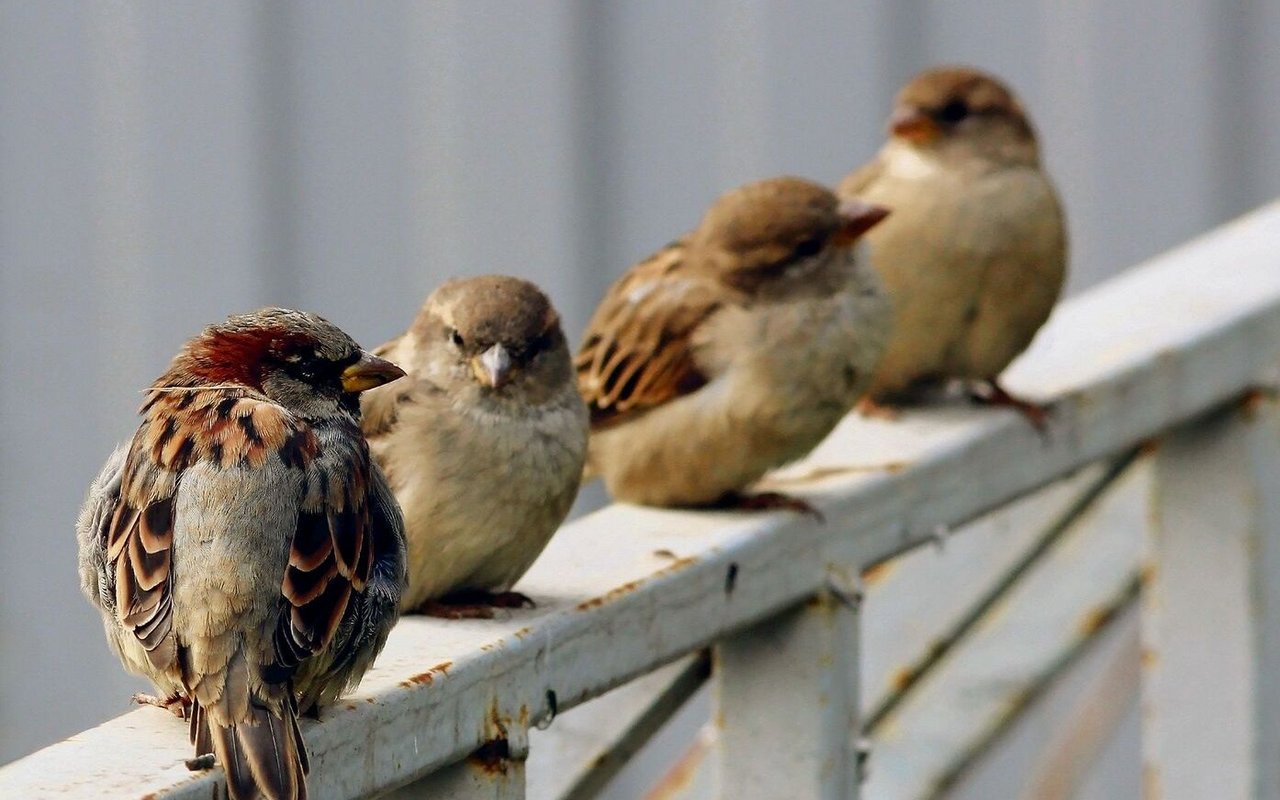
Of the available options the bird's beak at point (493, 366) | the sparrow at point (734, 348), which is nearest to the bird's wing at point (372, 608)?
the bird's beak at point (493, 366)

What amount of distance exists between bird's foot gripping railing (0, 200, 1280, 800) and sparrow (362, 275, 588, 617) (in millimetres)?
69

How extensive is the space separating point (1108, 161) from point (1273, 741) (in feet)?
6.61

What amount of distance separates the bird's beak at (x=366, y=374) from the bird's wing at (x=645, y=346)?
0.88m

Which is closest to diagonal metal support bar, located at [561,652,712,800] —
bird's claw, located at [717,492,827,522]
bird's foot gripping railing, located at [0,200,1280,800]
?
bird's foot gripping railing, located at [0,200,1280,800]

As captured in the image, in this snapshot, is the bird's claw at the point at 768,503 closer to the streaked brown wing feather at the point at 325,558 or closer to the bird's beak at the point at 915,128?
the streaked brown wing feather at the point at 325,558

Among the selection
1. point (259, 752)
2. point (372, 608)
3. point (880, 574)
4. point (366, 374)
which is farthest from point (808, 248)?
point (259, 752)

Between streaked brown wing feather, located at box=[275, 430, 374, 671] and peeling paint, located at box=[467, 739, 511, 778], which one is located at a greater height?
streaked brown wing feather, located at box=[275, 430, 374, 671]

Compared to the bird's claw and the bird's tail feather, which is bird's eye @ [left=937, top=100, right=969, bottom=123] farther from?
the bird's tail feather

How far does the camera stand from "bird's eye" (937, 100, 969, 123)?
332 centimetres

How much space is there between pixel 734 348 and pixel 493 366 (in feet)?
1.88

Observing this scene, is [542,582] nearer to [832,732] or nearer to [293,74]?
[832,732]

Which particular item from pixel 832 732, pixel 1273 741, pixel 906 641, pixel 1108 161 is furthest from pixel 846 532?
pixel 1108 161

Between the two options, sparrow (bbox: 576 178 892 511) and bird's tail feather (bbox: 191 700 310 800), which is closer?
bird's tail feather (bbox: 191 700 310 800)

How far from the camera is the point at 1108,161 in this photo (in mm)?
4391
